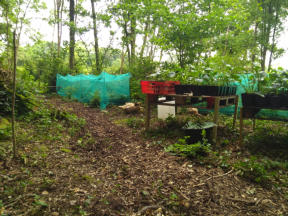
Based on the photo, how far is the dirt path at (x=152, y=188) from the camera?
5.46 ft

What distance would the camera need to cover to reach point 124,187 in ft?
6.49

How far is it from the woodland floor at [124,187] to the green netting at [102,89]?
14.1ft

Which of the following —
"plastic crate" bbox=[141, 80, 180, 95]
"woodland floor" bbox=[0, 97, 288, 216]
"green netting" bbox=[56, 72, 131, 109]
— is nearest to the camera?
"woodland floor" bbox=[0, 97, 288, 216]

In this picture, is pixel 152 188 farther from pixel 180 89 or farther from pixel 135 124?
pixel 135 124

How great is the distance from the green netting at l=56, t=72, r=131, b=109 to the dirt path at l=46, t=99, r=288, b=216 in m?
4.35

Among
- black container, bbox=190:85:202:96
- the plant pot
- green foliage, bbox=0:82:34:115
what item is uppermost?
black container, bbox=190:85:202:96

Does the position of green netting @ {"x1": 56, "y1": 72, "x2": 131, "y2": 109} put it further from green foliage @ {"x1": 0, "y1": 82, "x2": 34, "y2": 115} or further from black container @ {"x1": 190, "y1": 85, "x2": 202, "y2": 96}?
black container @ {"x1": 190, "y1": 85, "x2": 202, "y2": 96}

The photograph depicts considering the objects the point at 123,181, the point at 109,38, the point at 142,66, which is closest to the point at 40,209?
the point at 123,181

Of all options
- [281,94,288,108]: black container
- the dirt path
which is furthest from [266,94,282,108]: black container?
the dirt path

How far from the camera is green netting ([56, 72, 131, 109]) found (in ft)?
23.0

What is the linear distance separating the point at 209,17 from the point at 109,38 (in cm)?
691

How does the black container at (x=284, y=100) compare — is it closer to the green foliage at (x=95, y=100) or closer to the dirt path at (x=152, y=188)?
the dirt path at (x=152, y=188)

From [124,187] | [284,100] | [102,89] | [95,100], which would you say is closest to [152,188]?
[124,187]

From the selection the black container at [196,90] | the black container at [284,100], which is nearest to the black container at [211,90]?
the black container at [196,90]
